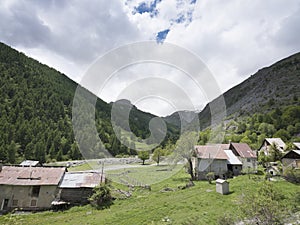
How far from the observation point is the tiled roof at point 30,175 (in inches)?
1059

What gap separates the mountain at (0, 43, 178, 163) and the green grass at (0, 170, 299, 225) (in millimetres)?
52844

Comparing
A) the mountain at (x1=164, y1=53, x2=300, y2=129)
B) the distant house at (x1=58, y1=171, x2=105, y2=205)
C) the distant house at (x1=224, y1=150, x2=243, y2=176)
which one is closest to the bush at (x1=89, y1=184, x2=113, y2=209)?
the distant house at (x1=58, y1=171, x2=105, y2=205)

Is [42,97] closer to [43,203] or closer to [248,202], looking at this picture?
[43,203]

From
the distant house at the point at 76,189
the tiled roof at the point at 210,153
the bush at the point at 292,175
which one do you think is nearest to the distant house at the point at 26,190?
the distant house at the point at 76,189

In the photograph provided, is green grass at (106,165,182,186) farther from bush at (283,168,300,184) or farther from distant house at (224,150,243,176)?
bush at (283,168,300,184)

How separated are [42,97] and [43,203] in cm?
12907

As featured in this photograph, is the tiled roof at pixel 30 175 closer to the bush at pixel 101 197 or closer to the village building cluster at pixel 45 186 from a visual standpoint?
the village building cluster at pixel 45 186

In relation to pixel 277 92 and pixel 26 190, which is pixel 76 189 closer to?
pixel 26 190

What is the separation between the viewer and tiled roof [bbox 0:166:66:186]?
26908 millimetres

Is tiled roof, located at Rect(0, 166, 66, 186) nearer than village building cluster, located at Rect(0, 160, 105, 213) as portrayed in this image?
No

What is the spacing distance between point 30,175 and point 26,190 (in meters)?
2.44

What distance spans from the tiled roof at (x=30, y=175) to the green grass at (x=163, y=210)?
5003 mm

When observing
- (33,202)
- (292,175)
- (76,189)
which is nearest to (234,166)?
(292,175)

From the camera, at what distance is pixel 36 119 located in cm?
10962
